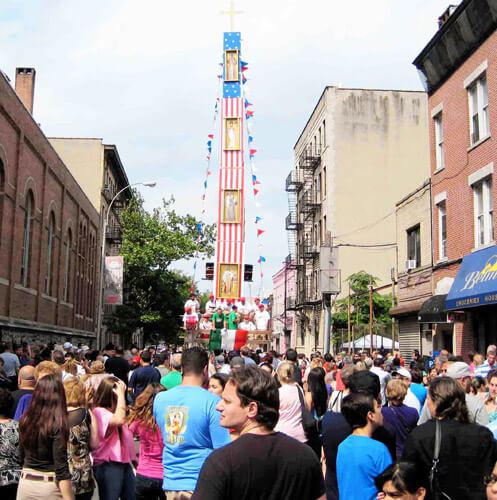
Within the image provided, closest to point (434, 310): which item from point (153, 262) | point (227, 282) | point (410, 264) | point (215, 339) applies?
point (410, 264)

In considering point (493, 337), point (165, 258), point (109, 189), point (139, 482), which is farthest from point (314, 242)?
point (139, 482)

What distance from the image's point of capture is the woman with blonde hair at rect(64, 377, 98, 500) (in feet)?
18.7

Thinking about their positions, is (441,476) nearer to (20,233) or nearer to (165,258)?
(20,233)

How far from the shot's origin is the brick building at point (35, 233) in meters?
23.8

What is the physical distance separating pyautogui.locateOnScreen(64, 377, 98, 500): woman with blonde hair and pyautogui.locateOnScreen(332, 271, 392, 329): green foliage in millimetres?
31319

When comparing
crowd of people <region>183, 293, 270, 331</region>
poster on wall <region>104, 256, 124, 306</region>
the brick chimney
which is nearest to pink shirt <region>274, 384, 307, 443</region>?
crowd of people <region>183, 293, 270, 331</region>

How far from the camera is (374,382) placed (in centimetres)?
523

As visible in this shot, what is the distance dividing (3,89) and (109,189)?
30.2m

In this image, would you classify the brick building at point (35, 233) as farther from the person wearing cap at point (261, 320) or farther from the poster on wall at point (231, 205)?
the person wearing cap at point (261, 320)

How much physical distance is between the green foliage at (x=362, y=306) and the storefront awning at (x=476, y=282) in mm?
16496

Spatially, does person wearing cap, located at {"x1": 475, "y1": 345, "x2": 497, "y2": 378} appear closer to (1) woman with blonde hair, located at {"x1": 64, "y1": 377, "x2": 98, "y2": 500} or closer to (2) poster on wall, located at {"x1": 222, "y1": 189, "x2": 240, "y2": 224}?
(1) woman with blonde hair, located at {"x1": 64, "y1": 377, "x2": 98, "y2": 500}

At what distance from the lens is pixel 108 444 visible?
6.19 metres

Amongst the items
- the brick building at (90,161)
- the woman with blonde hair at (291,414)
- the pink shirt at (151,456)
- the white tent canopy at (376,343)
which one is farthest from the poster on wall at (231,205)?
the pink shirt at (151,456)

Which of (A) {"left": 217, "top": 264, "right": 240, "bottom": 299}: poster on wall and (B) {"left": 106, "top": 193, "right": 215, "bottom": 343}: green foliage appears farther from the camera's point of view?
(B) {"left": 106, "top": 193, "right": 215, "bottom": 343}: green foliage
